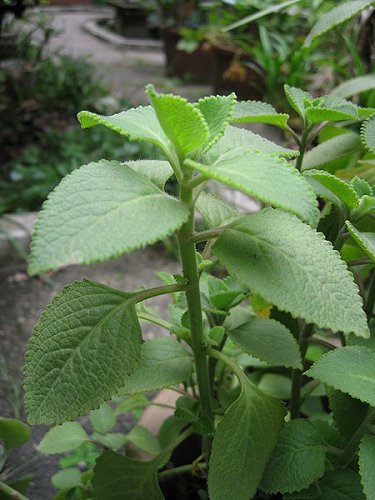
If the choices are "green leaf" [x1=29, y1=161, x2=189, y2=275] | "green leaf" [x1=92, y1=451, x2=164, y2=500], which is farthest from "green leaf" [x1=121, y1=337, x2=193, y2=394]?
"green leaf" [x1=29, y1=161, x2=189, y2=275]

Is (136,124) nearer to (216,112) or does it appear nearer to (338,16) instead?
(216,112)

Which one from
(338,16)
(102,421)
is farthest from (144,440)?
(338,16)

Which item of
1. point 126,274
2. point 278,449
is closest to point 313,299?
point 278,449

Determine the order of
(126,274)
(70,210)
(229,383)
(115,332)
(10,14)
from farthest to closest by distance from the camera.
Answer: (10,14) → (126,274) → (229,383) → (115,332) → (70,210)

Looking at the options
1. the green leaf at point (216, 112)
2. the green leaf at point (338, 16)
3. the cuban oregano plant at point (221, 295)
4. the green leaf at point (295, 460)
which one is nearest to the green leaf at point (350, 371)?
the cuban oregano plant at point (221, 295)

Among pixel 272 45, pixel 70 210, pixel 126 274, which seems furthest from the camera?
pixel 272 45

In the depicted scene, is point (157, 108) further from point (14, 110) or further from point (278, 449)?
point (14, 110)
